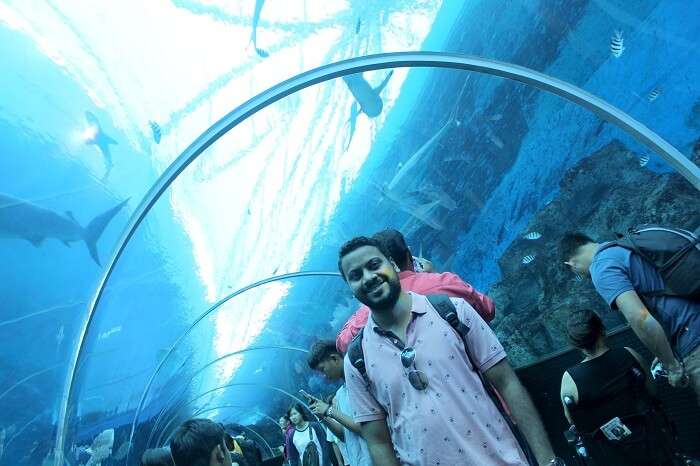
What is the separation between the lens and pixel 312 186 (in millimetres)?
10609

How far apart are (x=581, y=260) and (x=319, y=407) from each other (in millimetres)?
2794

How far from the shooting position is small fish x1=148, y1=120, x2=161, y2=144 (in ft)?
21.6

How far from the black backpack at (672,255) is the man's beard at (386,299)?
1.67 m

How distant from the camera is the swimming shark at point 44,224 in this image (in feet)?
18.6

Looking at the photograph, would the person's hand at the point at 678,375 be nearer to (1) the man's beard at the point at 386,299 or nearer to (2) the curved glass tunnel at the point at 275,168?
(1) the man's beard at the point at 386,299

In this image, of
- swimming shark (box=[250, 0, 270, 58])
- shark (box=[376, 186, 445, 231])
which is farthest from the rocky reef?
swimming shark (box=[250, 0, 270, 58])

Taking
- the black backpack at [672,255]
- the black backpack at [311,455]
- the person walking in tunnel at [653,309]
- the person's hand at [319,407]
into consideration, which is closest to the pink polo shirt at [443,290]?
the person walking in tunnel at [653,309]

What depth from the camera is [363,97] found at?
9.35 meters

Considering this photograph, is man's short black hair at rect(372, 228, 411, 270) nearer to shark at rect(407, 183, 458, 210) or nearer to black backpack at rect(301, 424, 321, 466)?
black backpack at rect(301, 424, 321, 466)

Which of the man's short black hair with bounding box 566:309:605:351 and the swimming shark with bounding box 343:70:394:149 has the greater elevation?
the swimming shark with bounding box 343:70:394:149

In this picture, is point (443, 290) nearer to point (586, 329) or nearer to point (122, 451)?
point (586, 329)

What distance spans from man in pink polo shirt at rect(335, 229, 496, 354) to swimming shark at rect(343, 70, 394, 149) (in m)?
5.21

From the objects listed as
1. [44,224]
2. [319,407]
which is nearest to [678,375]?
[319,407]

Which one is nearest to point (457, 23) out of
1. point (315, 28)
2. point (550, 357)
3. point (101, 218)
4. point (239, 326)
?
point (315, 28)
